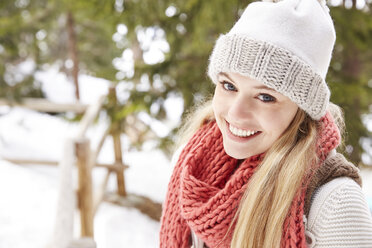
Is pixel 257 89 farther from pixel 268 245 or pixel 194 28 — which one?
pixel 194 28

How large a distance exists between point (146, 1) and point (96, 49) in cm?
810

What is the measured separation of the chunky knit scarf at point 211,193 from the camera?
124 cm

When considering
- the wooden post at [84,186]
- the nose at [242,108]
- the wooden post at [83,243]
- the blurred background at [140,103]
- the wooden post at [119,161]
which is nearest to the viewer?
the nose at [242,108]

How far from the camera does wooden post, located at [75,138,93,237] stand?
10.7 ft

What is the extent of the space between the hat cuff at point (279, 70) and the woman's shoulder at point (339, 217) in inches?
9.9

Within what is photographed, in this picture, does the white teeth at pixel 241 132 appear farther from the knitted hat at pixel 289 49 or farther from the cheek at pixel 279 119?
the knitted hat at pixel 289 49

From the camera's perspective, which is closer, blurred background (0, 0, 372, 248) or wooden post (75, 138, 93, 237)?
blurred background (0, 0, 372, 248)

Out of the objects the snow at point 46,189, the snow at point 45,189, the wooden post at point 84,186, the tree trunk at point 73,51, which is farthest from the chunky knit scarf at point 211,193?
the tree trunk at point 73,51

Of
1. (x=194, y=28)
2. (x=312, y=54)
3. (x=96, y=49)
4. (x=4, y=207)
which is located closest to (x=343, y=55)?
(x=194, y=28)

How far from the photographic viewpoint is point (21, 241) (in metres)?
3.68

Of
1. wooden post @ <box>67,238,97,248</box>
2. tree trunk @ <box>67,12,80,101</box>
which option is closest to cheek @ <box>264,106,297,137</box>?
wooden post @ <box>67,238,97,248</box>

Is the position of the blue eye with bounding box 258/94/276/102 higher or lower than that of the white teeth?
higher

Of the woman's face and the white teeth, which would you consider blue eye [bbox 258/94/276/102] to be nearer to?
the woman's face

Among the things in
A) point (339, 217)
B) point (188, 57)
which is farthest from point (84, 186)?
point (339, 217)
